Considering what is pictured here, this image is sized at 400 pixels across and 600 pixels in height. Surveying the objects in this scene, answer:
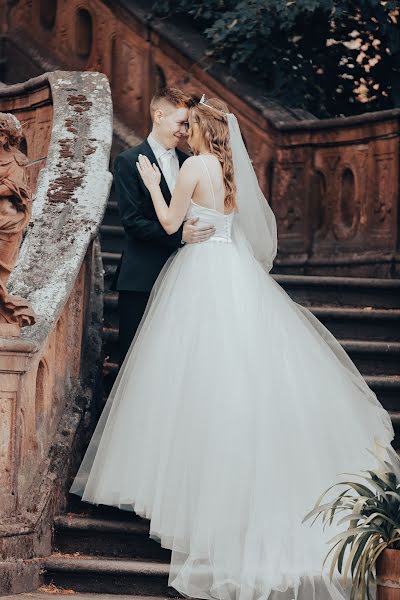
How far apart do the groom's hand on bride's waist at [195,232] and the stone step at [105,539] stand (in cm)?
152

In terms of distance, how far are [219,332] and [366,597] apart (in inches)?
66.4

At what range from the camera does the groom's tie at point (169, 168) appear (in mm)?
8219

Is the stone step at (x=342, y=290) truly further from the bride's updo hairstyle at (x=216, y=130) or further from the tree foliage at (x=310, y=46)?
the tree foliage at (x=310, y=46)

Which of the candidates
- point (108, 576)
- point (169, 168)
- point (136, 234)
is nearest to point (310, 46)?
point (169, 168)

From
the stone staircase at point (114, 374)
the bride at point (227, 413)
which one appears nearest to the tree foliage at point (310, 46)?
the stone staircase at point (114, 374)

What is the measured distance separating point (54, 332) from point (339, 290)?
9.51 feet

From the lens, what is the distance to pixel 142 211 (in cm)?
809

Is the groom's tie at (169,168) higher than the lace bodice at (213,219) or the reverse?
higher

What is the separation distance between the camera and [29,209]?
694 cm

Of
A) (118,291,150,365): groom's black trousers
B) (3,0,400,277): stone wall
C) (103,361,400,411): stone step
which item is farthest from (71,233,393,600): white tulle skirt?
(3,0,400,277): stone wall

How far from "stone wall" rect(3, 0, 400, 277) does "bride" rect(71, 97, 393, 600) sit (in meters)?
2.36

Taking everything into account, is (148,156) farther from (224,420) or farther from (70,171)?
(224,420)

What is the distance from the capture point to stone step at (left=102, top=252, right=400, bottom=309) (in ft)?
32.1

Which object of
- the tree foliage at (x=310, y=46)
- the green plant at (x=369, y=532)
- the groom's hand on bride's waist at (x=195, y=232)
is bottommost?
the green plant at (x=369, y=532)
